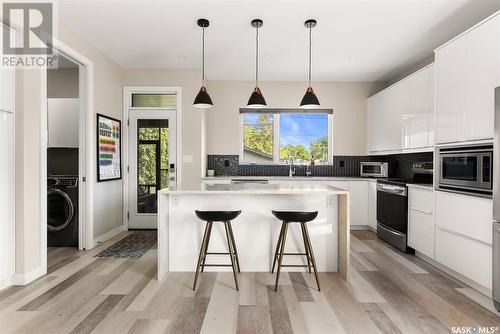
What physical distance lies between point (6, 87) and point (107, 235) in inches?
94.3

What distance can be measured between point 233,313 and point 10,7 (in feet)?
10.7

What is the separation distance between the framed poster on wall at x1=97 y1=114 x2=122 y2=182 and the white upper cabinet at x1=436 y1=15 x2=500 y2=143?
13.9 feet

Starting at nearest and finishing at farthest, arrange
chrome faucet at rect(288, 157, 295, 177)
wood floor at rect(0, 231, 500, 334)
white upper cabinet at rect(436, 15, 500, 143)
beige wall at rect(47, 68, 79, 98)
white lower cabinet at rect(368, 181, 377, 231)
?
wood floor at rect(0, 231, 500, 334) → white upper cabinet at rect(436, 15, 500, 143) → beige wall at rect(47, 68, 79, 98) → white lower cabinet at rect(368, 181, 377, 231) → chrome faucet at rect(288, 157, 295, 177)

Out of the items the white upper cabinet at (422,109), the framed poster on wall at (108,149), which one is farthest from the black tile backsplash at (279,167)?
the framed poster on wall at (108,149)

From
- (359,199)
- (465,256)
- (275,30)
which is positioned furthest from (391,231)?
(275,30)

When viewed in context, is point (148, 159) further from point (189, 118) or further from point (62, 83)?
point (62, 83)

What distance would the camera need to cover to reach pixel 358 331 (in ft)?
6.46

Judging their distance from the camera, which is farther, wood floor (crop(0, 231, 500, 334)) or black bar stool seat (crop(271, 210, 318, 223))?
black bar stool seat (crop(271, 210, 318, 223))

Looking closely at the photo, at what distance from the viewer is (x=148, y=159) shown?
477 cm

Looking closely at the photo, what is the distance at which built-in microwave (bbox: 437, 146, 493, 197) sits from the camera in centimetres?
248

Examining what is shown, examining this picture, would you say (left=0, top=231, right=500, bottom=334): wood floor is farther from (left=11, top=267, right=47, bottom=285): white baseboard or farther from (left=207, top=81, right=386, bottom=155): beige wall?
(left=207, top=81, right=386, bottom=155): beige wall

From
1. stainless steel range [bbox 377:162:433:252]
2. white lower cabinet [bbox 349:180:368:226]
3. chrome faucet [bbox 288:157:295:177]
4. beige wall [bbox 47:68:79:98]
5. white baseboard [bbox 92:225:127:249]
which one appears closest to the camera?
stainless steel range [bbox 377:162:433:252]

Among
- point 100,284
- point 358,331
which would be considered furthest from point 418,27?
point 100,284

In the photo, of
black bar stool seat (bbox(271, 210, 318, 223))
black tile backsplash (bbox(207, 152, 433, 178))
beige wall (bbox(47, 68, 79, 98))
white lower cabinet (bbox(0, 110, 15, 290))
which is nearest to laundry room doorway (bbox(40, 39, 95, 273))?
beige wall (bbox(47, 68, 79, 98))
